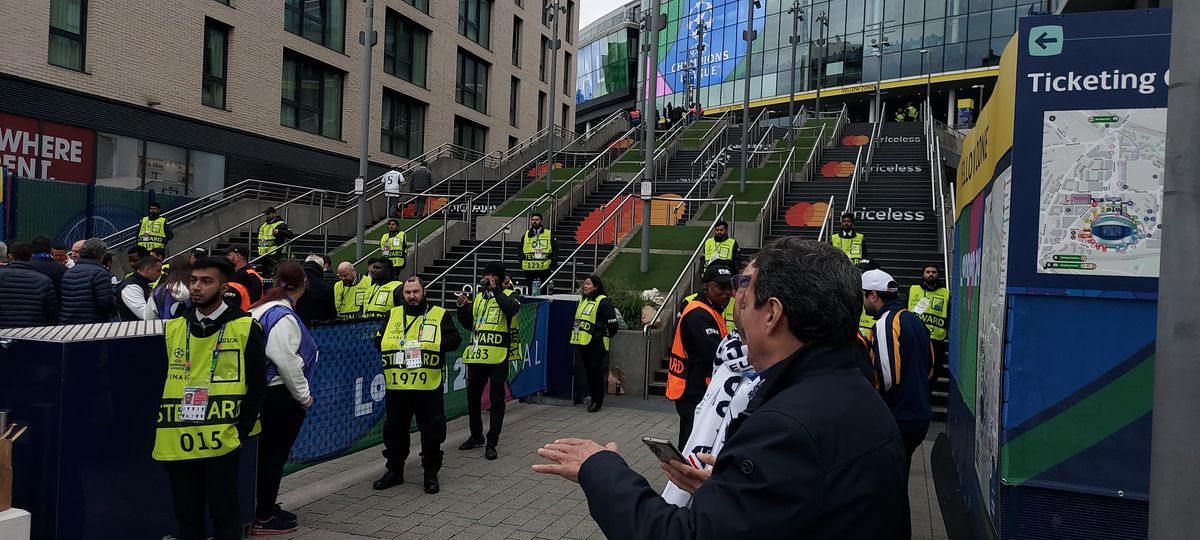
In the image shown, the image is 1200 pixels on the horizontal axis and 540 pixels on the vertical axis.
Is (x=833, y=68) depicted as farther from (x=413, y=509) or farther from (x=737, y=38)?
(x=413, y=509)

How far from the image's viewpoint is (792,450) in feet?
5.88

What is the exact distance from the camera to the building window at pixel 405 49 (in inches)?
1268

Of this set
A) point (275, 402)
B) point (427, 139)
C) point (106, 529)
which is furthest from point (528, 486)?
point (427, 139)

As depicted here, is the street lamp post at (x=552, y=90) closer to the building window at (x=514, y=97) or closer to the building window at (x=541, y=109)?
the building window at (x=514, y=97)

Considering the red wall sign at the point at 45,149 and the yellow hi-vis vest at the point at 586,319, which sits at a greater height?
the red wall sign at the point at 45,149

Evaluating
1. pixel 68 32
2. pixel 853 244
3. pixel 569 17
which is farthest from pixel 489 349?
pixel 569 17

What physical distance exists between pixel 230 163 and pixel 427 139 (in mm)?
11070

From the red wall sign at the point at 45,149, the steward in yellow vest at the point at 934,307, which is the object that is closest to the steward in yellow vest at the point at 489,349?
the steward in yellow vest at the point at 934,307

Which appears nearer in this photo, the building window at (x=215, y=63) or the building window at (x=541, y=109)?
the building window at (x=215, y=63)

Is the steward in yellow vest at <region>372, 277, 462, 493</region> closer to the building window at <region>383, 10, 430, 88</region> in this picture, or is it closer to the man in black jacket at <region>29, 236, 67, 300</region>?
the man in black jacket at <region>29, 236, 67, 300</region>

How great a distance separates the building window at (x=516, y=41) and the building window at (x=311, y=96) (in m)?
14.3

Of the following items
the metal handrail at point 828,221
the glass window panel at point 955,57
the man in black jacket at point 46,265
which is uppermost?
the glass window panel at point 955,57

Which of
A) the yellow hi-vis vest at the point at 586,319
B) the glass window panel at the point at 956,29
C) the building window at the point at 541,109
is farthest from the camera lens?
the glass window panel at the point at 956,29

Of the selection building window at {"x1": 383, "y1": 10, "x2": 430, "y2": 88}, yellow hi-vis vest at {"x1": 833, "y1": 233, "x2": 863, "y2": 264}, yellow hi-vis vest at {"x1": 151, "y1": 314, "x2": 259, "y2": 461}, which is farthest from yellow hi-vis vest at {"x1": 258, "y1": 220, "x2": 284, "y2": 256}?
yellow hi-vis vest at {"x1": 151, "y1": 314, "x2": 259, "y2": 461}
